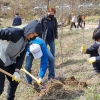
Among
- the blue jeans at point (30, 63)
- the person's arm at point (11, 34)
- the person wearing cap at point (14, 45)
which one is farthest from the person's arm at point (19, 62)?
the blue jeans at point (30, 63)

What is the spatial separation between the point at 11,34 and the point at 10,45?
188 millimetres

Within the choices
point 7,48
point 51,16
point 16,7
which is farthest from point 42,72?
point 16,7

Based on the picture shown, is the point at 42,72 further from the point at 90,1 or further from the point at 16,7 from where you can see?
the point at 16,7

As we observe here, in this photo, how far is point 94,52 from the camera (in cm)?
473

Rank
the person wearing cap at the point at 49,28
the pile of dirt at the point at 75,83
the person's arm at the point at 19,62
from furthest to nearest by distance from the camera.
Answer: the person wearing cap at the point at 49,28, the pile of dirt at the point at 75,83, the person's arm at the point at 19,62

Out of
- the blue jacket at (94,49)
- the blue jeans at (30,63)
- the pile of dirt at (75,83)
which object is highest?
the blue jacket at (94,49)

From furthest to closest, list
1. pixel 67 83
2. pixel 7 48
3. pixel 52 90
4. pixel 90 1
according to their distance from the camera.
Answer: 1. pixel 90 1
2. pixel 67 83
3. pixel 52 90
4. pixel 7 48

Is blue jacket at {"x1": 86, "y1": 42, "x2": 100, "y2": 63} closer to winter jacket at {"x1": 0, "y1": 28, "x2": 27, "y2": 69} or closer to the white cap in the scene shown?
the white cap

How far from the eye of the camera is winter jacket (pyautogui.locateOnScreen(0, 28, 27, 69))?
361 centimetres

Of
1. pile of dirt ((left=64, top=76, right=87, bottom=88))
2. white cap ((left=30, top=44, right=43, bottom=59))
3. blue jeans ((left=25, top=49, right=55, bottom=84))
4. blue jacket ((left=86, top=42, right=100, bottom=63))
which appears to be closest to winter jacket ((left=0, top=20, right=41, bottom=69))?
white cap ((left=30, top=44, right=43, bottom=59))

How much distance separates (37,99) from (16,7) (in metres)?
18.8

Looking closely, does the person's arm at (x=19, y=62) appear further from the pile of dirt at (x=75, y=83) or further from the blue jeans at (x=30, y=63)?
the pile of dirt at (x=75, y=83)

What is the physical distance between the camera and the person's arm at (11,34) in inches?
141

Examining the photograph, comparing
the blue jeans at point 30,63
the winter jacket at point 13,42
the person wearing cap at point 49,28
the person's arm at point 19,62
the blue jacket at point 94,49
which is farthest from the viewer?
the person wearing cap at point 49,28
